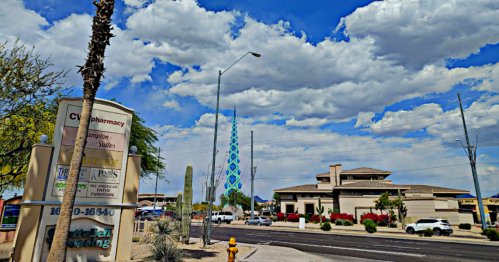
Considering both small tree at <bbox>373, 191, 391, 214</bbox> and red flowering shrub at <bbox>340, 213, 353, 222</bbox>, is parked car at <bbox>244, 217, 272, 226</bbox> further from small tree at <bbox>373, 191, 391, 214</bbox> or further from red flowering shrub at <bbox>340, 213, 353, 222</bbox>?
small tree at <bbox>373, 191, 391, 214</bbox>

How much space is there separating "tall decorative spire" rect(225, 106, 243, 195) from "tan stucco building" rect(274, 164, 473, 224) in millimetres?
25074

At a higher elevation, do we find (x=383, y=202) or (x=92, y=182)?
(x=383, y=202)

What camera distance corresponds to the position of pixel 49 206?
1016cm

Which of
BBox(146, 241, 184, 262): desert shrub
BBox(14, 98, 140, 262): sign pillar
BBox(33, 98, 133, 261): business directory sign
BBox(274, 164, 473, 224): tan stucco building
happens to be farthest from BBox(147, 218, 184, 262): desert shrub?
BBox(274, 164, 473, 224): tan stucco building

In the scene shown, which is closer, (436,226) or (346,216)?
(436,226)

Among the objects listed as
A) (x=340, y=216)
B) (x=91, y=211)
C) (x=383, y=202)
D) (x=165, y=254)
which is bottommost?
(x=165, y=254)

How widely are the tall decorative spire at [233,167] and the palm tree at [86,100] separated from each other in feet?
246

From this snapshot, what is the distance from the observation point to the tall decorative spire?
83750 mm

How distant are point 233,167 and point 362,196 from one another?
1683 inches

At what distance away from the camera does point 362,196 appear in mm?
48625

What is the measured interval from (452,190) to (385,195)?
2658 centimetres

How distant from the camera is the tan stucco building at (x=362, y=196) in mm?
44281

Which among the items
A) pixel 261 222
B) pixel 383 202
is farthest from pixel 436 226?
pixel 261 222

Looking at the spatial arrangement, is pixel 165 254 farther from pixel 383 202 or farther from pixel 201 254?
pixel 383 202
